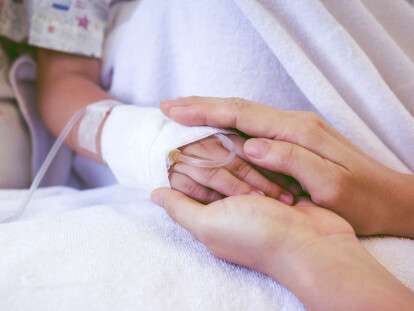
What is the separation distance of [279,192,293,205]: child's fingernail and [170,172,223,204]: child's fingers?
0.30ft

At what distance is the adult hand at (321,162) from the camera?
53cm

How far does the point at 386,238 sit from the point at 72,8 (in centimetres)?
79

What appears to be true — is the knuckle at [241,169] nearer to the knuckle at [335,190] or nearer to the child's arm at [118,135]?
the child's arm at [118,135]

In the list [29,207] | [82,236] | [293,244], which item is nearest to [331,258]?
[293,244]

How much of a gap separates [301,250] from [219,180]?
0.16 m

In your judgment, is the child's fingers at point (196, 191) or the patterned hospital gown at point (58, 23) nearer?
the child's fingers at point (196, 191)

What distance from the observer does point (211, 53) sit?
2.24ft

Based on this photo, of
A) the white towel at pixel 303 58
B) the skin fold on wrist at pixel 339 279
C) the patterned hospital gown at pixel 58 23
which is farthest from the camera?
the patterned hospital gown at pixel 58 23

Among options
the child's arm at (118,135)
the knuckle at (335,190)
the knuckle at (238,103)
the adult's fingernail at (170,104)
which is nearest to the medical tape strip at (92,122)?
the child's arm at (118,135)

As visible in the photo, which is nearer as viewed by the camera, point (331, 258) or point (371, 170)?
point (331, 258)

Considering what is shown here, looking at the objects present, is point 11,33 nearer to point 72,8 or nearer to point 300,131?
point 72,8

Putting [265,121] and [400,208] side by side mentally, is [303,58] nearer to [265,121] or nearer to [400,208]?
[265,121]

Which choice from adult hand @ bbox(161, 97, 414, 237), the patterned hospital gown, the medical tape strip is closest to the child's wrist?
adult hand @ bbox(161, 97, 414, 237)

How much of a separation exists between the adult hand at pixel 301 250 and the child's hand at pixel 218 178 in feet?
0.16
